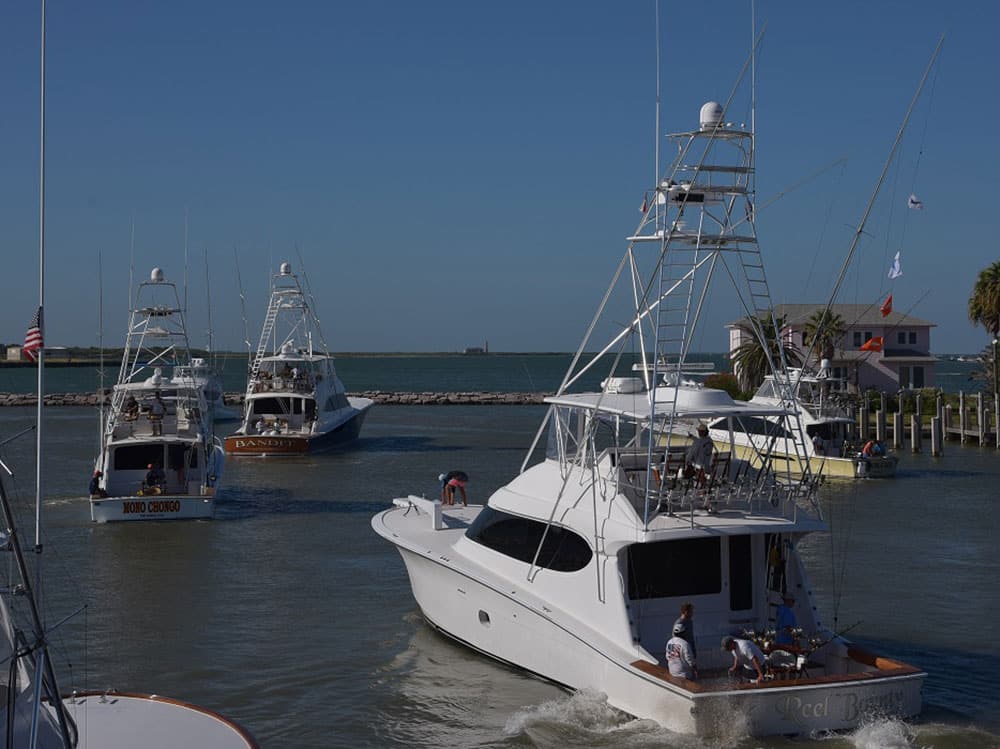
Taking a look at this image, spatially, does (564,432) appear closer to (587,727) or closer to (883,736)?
(587,727)

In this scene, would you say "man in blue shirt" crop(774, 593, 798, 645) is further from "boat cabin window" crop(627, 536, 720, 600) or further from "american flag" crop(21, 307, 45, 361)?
"american flag" crop(21, 307, 45, 361)

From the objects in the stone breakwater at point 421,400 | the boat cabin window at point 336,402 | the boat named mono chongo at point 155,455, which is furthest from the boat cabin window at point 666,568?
the stone breakwater at point 421,400

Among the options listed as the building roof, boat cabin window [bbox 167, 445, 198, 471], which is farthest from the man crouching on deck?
the building roof

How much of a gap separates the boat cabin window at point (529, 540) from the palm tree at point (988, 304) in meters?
40.7

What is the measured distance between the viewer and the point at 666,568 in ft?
45.8

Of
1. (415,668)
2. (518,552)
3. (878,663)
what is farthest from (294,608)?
(878,663)

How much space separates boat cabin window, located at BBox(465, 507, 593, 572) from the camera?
14367 mm

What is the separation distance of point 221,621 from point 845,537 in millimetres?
14045

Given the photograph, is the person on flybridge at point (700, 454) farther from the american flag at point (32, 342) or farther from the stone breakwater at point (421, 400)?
the stone breakwater at point (421, 400)

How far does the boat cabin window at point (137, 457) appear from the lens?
30172 mm

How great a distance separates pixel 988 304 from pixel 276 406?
29890 millimetres

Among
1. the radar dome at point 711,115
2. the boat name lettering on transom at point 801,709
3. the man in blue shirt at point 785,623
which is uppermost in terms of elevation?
the radar dome at point 711,115

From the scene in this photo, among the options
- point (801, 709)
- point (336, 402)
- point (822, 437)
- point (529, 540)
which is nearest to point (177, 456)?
point (529, 540)

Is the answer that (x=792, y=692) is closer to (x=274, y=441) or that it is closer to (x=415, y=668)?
(x=415, y=668)
